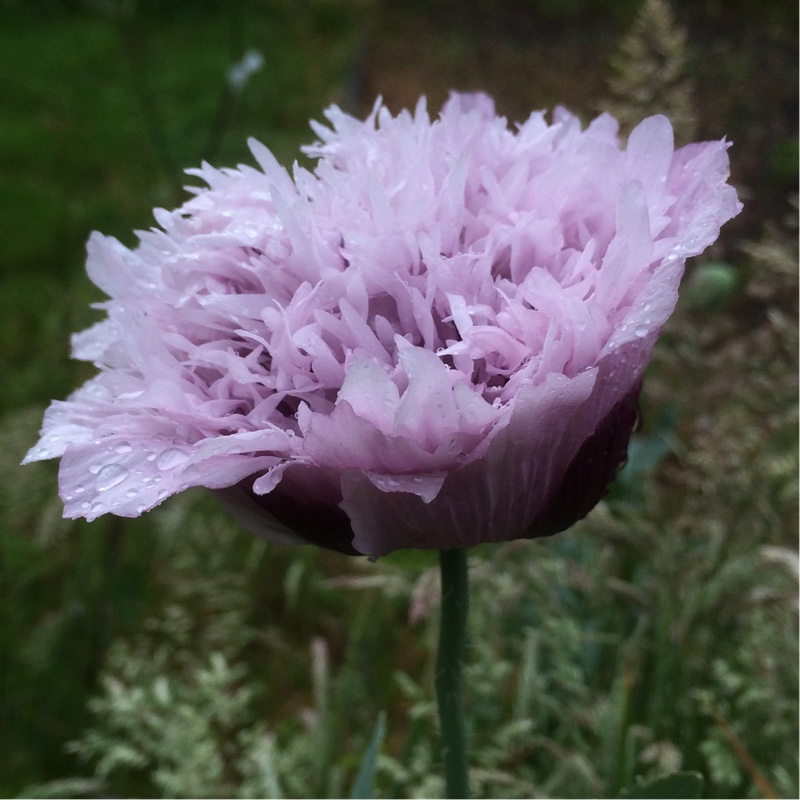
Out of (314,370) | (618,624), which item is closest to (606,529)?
(618,624)

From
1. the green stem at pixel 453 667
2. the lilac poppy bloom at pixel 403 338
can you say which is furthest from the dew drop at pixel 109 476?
the green stem at pixel 453 667

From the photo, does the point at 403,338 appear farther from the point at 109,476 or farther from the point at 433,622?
the point at 433,622

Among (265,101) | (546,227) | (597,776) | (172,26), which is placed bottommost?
(597,776)

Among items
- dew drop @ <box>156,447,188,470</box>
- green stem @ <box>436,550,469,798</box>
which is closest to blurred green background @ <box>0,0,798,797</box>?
green stem @ <box>436,550,469,798</box>

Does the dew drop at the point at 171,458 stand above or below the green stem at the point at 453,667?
above

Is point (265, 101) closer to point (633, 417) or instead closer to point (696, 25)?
point (696, 25)

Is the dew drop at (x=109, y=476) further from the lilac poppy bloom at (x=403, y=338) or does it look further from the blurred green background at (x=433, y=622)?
the blurred green background at (x=433, y=622)
